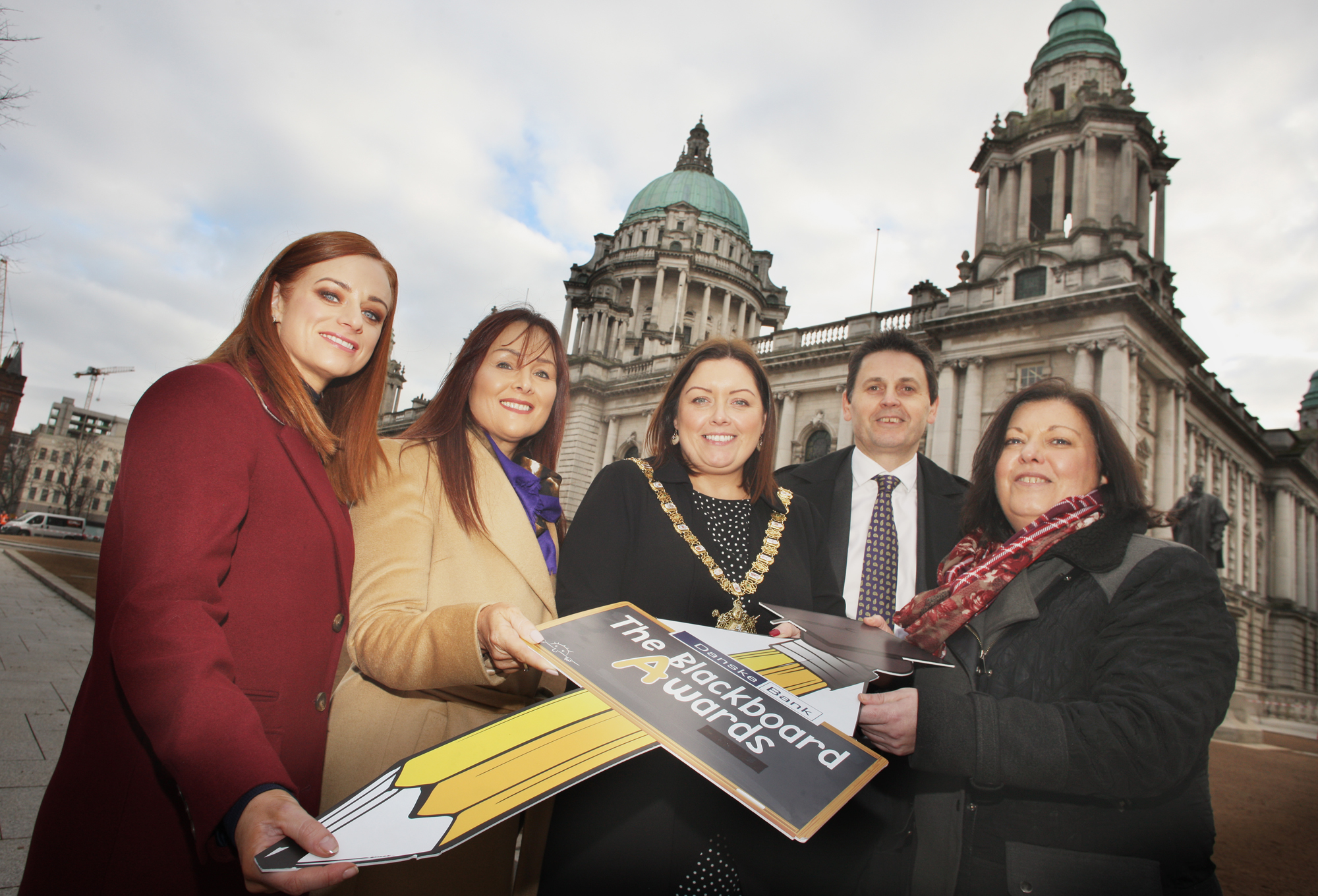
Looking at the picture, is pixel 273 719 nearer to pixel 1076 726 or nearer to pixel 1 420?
pixel 1076 726

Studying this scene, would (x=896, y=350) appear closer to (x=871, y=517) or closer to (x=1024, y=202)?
(x=871, y=517)

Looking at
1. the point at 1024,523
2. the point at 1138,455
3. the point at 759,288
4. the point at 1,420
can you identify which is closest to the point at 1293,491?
the point at 1138,455

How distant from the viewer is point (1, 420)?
65.5 metres

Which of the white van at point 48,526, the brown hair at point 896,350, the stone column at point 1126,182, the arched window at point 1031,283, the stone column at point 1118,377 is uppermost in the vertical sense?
the stone column at point 1126,182

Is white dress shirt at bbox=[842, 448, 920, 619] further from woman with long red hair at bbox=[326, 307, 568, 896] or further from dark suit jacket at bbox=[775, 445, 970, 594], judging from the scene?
woman with long red hair at bbox=[326, 307, 568, 896]

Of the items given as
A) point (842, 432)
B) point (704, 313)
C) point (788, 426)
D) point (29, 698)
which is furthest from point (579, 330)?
point (29, 698)

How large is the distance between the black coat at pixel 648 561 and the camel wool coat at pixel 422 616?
16cm

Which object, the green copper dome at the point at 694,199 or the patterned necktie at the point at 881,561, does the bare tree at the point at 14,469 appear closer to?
the green copper dome at the point at 694,199

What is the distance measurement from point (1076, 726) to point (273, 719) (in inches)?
83.3

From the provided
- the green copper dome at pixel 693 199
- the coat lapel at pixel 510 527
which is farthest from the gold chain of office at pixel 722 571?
the green copper dome at pixel 693 199

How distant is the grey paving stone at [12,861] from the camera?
3.30 meters

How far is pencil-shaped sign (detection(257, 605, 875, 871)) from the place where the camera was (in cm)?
113

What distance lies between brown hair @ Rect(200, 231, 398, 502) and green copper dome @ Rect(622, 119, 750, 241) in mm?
57444

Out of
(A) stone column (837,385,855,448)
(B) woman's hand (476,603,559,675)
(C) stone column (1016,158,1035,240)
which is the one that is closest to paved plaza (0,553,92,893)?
(B) woman's hand (476,603,559,675)
